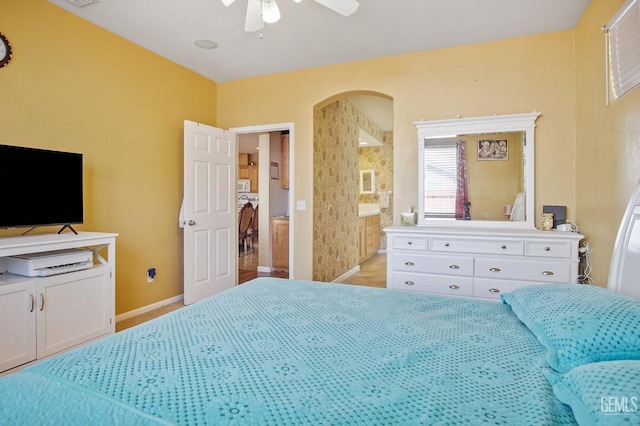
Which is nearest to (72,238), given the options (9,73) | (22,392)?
(9,73)

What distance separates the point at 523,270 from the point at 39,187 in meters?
3.78

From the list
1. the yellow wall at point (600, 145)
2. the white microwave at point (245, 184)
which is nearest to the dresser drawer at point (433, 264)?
the yellow wall at point (600, 145)

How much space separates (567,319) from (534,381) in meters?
0.24

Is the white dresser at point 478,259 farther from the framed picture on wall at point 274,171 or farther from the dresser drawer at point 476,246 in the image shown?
the framed picture on wall at point 274,171

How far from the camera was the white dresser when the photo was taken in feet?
9.05

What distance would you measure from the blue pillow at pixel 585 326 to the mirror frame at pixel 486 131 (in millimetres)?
2109

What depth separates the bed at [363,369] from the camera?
0.80 meters

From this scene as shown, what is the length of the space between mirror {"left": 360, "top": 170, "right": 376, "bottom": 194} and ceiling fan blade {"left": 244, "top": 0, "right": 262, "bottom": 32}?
18.5 feet

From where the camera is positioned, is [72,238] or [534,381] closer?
[534,381]

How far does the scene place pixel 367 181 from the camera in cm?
780

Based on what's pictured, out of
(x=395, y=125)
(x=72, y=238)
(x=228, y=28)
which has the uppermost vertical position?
(x=228, y=28)

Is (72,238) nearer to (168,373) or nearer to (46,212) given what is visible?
(46,212)

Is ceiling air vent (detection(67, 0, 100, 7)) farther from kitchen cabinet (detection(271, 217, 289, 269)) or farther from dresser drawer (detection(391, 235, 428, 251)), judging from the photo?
kitchen cabinet (detection(271, 217, 289, 269))

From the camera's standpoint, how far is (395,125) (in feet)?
11.9
